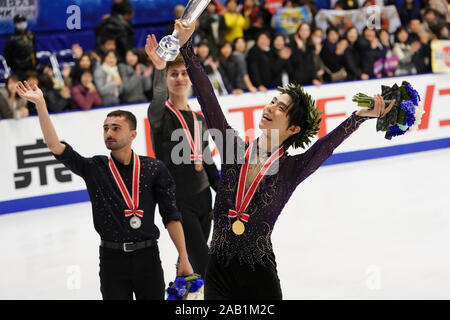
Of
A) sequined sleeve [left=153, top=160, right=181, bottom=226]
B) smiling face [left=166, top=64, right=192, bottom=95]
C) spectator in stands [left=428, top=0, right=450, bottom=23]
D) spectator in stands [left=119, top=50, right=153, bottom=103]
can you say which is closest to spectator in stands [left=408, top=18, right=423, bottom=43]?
spectator in stands [left=428, top=0, right=450, bottom=23]

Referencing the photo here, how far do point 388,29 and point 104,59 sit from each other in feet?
18.5

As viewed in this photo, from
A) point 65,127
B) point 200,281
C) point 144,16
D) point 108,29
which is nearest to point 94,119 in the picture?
point 65,127

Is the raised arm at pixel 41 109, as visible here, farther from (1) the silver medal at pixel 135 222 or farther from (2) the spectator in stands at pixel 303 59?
(2) the spectator in stands at pixel 303 59

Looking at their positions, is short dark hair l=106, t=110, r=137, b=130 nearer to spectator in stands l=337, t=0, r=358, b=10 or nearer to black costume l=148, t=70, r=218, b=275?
black costume l=148, t=70, r=218, b=275

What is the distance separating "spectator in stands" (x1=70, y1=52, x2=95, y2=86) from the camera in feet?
32.3

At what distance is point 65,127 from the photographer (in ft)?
31.3

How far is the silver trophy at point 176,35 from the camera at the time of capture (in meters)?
3.36

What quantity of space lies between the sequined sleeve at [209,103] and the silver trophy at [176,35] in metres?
0.06

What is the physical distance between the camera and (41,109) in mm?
3848

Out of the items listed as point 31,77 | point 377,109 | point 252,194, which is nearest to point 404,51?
point 31,77

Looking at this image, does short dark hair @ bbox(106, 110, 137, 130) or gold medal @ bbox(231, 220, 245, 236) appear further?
short dark hair @ bbox(106, 110, 137, 130)

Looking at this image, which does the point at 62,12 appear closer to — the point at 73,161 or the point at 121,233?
the point at 73,161

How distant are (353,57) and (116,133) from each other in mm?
8595

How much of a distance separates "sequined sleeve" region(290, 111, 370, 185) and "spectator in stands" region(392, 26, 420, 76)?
29.7ft
